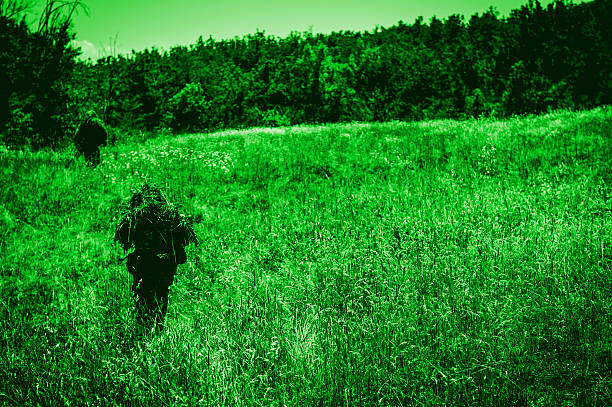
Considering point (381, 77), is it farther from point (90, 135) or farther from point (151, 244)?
point (151, 244)

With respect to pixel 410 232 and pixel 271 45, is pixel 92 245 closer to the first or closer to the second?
pixel 410 232

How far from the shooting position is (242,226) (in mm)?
8094

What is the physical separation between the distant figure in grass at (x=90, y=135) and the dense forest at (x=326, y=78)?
1.52 m

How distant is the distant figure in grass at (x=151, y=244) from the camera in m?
3.46

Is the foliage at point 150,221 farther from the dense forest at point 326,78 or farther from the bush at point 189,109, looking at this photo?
the bush at point 189,109

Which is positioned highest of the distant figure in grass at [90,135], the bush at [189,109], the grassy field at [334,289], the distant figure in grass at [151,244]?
the bush at [189,109]

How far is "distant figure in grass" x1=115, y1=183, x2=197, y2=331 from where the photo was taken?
3.46 m

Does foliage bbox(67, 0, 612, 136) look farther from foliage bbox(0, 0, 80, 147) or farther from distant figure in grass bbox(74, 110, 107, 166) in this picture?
distant figure in grass bbox(74, 110, 107, 166)

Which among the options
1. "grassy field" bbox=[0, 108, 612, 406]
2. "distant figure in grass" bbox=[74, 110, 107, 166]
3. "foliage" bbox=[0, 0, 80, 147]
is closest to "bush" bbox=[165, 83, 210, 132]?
"foliage" bbox=[0, 0, 80, 147]

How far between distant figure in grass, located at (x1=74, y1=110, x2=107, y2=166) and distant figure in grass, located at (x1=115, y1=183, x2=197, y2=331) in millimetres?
9307

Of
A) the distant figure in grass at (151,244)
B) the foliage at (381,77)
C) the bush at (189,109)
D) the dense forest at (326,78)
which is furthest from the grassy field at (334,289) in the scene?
the bush at (189,109)

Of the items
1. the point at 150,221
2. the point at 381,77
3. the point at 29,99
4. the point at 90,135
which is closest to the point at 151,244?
the point at 150,221

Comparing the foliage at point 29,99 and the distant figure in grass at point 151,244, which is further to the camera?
the foliage at point 29,99

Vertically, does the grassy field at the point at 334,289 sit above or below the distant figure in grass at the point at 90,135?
below
